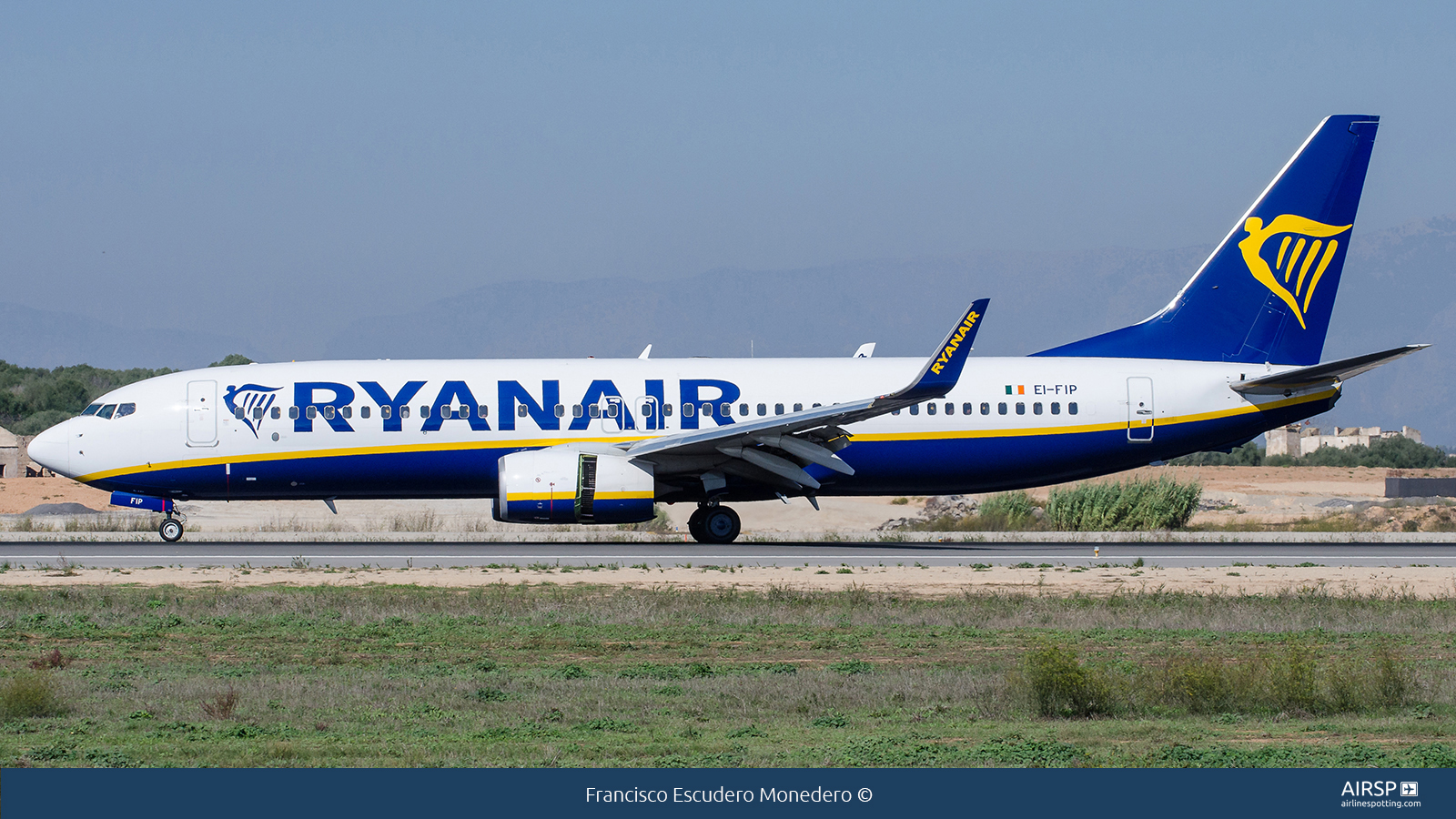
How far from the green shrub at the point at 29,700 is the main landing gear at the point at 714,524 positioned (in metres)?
18.5

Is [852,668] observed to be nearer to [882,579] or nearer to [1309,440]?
[882,579]

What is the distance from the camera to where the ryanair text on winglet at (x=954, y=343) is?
25.7 m

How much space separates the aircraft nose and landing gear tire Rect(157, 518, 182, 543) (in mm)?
2148

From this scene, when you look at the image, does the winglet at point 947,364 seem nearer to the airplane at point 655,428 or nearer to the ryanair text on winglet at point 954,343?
the ryanair text on winglet at point 954,343

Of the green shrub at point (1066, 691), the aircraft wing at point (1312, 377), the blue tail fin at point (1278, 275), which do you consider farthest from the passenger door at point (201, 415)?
the green shrub at point (1066, 691)

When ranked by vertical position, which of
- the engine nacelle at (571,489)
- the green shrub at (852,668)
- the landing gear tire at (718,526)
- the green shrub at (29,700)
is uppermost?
the engine nacelle at (571,489)

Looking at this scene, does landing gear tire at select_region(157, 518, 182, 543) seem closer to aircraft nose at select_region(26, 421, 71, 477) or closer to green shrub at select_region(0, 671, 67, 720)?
aircraft nose at select_region(26, 421, 71, 477)

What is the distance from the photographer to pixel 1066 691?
11.8 m

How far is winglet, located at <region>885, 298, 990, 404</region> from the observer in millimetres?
25766

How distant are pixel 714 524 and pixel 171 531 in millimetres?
11371

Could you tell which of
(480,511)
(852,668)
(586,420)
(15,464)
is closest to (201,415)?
(586,420)

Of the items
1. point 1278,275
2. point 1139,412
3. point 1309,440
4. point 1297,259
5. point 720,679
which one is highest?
point 1297,259
